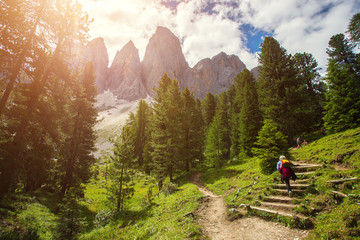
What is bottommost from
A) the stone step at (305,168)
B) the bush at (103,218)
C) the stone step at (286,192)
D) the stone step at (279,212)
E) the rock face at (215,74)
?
the bush at (103,218)

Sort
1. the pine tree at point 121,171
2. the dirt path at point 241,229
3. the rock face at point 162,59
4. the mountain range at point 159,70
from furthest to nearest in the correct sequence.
Answer: 1. the rock face at point 162,59
2. the mountain range at point 159,70
3. the pine tree at point 121,171
4. the dirt path at point 241,229

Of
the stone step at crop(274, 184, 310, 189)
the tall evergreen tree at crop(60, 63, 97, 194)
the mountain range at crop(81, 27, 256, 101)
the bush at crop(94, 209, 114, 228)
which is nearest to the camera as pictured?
the stone step at crop(274, 184, 310, 189)

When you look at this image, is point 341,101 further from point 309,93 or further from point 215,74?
point 215,74

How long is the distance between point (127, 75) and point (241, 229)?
629 ft

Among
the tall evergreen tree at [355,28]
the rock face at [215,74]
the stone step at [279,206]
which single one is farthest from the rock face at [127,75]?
the stone step at [279,206]

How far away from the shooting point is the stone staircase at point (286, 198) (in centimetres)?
779

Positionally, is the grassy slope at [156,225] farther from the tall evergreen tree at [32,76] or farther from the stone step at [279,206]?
the tall evergreen tree at [32,76]

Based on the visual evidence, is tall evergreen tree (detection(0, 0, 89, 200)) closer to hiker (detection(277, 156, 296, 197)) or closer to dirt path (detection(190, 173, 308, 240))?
dirt path (detection(190, 173, 308, 240))

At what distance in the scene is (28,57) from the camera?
916cm

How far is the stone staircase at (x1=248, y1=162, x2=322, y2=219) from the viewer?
25.6ft

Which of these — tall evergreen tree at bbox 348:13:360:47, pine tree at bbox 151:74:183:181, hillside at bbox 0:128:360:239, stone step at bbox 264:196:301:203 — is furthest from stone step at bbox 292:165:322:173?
tall evergreen tree at bbox 348:13:360:47

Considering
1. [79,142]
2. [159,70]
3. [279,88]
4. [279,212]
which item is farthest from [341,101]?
[159,70]

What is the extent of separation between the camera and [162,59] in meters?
167

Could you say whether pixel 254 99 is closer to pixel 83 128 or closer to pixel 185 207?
pixel 185 207
